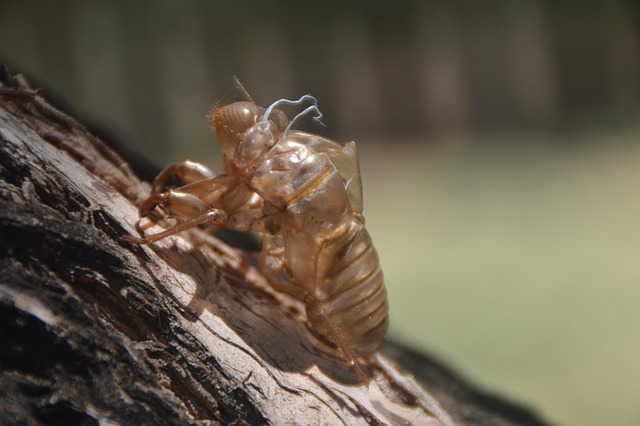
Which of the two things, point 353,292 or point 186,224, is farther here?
point 353,292

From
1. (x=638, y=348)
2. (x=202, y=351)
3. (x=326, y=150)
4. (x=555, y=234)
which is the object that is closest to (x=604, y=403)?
(x=638, y=348)

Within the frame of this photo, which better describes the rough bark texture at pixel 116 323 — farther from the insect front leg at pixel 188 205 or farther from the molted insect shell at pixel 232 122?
the molted insect shell at pixel 232 122

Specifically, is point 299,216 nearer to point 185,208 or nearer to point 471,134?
point 185,208

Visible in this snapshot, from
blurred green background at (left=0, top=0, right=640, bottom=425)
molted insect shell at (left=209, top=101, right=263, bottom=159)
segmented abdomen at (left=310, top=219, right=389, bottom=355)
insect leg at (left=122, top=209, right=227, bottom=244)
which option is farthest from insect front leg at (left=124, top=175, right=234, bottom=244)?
blurred green background at (left=0, top=0, right=640, bottom=425)

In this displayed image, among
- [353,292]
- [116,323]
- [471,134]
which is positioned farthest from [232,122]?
[471,134]

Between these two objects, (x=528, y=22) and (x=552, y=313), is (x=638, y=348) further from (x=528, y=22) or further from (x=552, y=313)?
(x=528, y=22)

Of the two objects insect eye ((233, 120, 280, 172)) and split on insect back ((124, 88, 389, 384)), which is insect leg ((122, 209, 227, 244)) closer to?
split on insect back ((124, 88, 389, 384))
